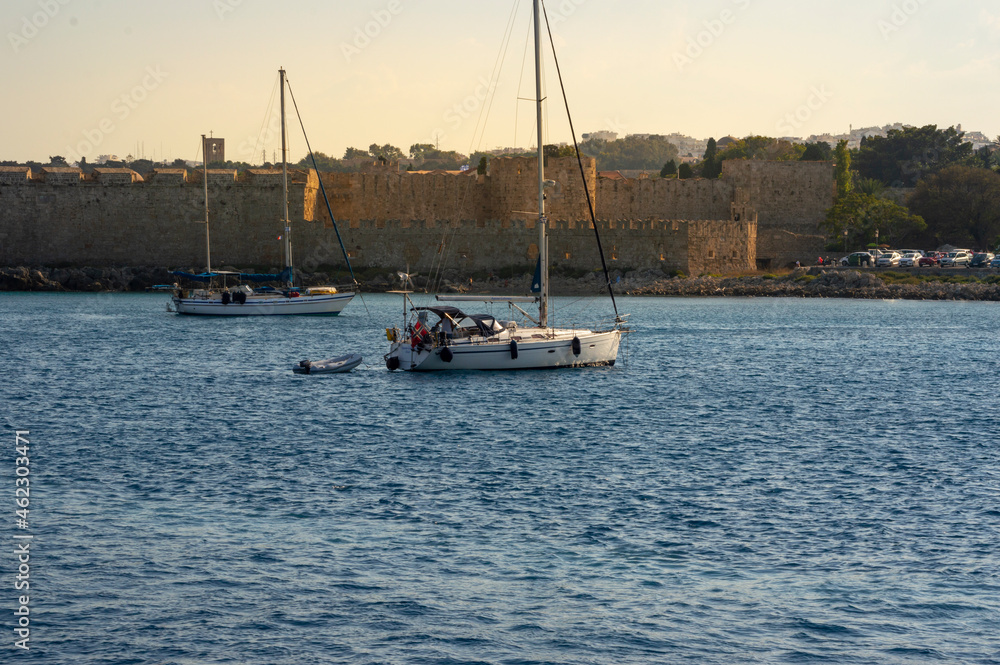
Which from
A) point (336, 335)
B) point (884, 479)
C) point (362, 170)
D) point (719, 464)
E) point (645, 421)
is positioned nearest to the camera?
point (884, 479)

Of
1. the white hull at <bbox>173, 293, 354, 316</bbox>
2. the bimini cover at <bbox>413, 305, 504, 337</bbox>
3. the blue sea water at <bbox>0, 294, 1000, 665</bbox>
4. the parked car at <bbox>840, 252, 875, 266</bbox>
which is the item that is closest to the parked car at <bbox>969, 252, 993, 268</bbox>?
the parked car at <bbox>840, 252, 875, 266</bbox>

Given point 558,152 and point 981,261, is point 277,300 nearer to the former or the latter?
point 558,152

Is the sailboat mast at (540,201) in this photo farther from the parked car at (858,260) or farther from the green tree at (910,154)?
the green tree at (910,154)

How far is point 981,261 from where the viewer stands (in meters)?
50.3

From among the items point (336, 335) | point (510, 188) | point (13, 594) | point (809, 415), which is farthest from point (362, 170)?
point (13, 594)

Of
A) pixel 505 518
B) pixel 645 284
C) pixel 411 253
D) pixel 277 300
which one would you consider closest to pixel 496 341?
pixel 505 518

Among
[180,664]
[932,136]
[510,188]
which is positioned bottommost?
[180,664]

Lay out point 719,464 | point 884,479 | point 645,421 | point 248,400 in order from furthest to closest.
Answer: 1. point 248,400
2. point 645,421
3. point 719,464
4. point 884,479

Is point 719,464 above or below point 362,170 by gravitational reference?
below

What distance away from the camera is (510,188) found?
2076 inches

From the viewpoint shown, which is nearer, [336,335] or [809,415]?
[809,415]

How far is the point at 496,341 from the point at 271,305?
1876cm

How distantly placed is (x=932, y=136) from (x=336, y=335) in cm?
5921

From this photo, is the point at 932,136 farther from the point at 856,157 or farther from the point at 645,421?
the point at 645,421
